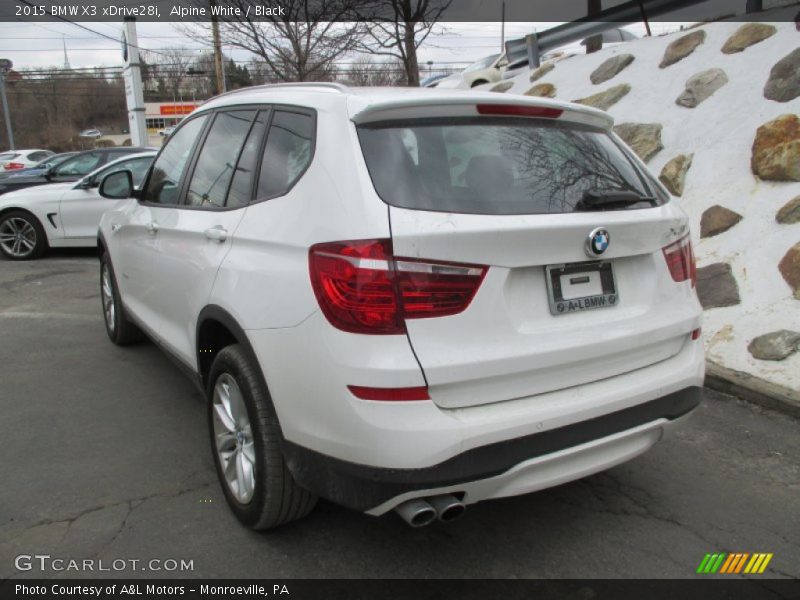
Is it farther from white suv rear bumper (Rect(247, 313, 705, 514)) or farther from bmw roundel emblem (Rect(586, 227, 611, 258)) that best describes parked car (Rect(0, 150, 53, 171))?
bmw roundel emblem (Rect(586, 227, 611, 258))

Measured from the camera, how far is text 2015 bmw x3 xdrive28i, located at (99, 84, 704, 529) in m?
2.07

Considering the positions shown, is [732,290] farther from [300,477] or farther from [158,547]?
[158,547]

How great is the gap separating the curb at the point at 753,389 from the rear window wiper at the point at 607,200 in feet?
7.01

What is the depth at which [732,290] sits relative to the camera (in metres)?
4.93

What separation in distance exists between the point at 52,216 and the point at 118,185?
5731mm

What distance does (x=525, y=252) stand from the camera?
2197mm

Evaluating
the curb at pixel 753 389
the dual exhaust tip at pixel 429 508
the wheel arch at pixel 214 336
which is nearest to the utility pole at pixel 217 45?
the wheel arch at pixel 214 336

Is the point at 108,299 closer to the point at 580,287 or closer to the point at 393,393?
the point at 393,393

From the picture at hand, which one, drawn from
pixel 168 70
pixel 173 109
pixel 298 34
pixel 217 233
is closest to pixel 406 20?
pixel 298 34

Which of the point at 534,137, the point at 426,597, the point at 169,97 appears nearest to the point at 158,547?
the point at 426,597

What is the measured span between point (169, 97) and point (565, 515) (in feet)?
215

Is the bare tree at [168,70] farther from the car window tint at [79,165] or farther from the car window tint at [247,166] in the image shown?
the car window tint at [247,166]

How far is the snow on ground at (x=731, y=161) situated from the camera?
455 cm

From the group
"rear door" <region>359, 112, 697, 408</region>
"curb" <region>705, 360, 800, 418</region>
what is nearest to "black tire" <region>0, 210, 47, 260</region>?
"rear door" <region>359, 112, 697, 408</region>
